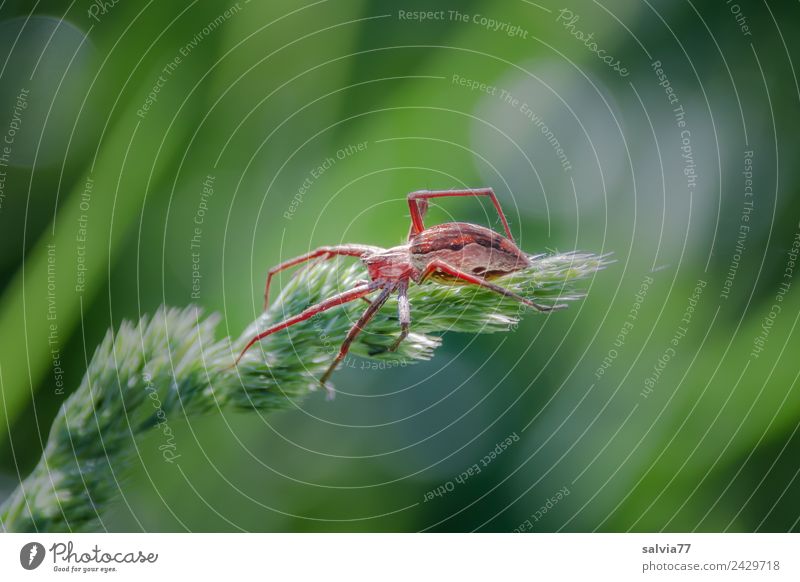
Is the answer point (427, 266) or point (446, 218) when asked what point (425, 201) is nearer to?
point (446, 218)

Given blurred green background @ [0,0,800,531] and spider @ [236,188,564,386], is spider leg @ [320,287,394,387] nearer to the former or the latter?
spider @ [236,188,564,386]

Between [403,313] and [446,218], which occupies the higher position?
[446,218]

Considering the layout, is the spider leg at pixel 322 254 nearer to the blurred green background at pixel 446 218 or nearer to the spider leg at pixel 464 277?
the blurred green background at pixel 446 218
